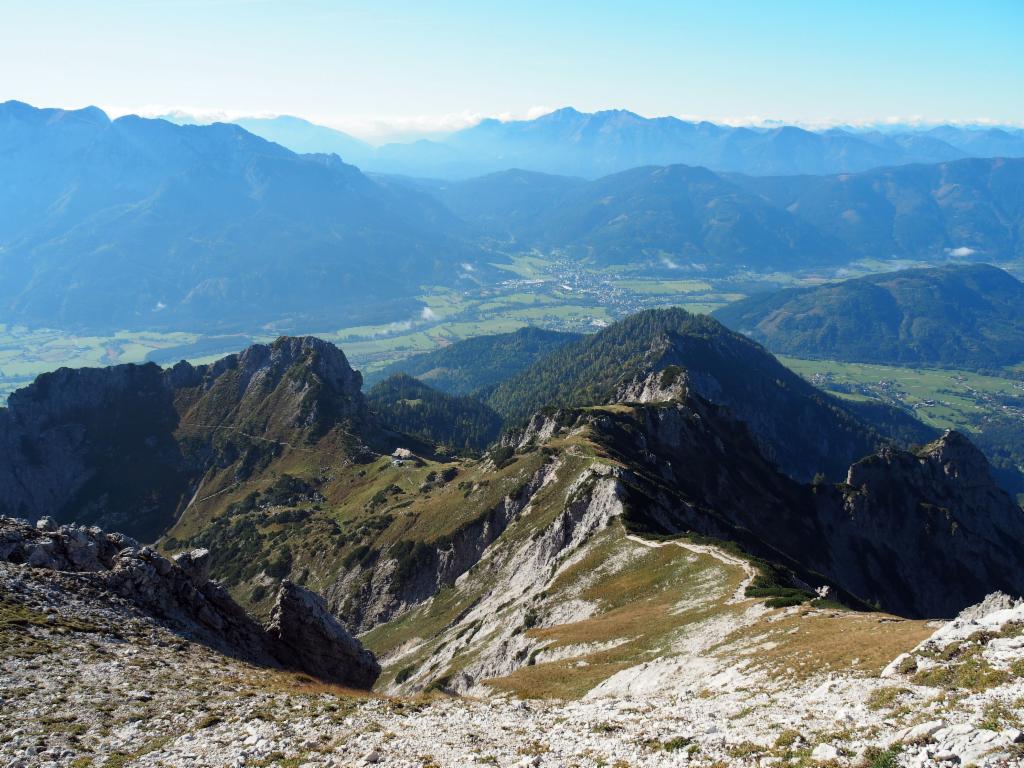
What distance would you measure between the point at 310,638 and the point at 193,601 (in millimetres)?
10464

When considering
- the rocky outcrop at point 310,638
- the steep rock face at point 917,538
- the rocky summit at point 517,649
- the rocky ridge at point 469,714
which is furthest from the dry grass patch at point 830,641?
the steep rock face at point 917,538

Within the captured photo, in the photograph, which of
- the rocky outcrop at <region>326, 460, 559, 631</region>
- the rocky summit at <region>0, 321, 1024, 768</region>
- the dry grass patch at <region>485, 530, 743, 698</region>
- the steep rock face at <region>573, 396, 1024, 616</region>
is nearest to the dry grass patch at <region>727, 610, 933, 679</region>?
the rocky summit at <region>0, 321, 1024, 768</region>

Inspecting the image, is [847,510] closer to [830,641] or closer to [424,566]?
[424,566]

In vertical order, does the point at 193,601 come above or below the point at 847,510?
above

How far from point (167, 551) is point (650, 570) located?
525 feet

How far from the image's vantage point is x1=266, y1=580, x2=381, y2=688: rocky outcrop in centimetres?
5588

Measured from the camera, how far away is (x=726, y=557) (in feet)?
249

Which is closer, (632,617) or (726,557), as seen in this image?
(632,617)

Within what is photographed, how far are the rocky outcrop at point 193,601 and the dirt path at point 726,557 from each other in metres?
36.2

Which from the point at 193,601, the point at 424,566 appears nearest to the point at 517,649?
the point at 193,601

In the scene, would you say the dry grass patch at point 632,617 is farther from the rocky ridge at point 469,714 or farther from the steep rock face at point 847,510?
the steep rock face at point 847,510

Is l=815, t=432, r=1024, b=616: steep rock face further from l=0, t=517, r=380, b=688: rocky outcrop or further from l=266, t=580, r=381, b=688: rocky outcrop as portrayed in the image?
l=0, t=517, r=380, b=688: rocky outcrop

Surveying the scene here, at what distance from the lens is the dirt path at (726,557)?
62.6m

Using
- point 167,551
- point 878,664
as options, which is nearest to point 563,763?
point 878,664
